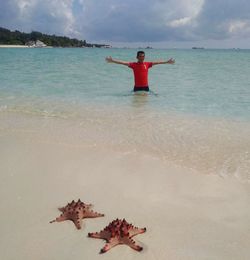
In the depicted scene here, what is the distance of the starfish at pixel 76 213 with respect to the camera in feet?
13.4

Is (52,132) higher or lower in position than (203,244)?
higher

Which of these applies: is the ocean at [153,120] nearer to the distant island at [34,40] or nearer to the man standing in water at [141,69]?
the man standing in water at [141,69]

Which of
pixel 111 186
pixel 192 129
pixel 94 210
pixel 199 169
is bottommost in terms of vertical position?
pixel 94 210

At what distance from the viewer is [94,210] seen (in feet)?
14.4

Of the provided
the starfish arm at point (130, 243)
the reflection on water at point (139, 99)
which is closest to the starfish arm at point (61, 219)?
the starfish arm at point (130, 243)

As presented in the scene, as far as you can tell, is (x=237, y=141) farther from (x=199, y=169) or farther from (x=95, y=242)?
(x=95, y=242)

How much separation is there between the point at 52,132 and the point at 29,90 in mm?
7505

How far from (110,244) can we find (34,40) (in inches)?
6688

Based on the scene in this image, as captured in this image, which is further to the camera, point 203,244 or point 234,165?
point 234,165

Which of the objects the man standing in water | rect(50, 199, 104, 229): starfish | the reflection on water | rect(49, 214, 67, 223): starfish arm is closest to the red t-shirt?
the man standing in water

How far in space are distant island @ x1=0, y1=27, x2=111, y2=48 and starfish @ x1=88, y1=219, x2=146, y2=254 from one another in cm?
15701

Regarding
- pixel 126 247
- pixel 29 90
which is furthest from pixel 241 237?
pixel 29 90

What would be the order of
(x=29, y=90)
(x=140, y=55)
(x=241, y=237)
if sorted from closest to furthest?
(x=241, y=237) → (x=140, y=55) → (x=29, y=90)

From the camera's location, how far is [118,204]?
14.8 feet
